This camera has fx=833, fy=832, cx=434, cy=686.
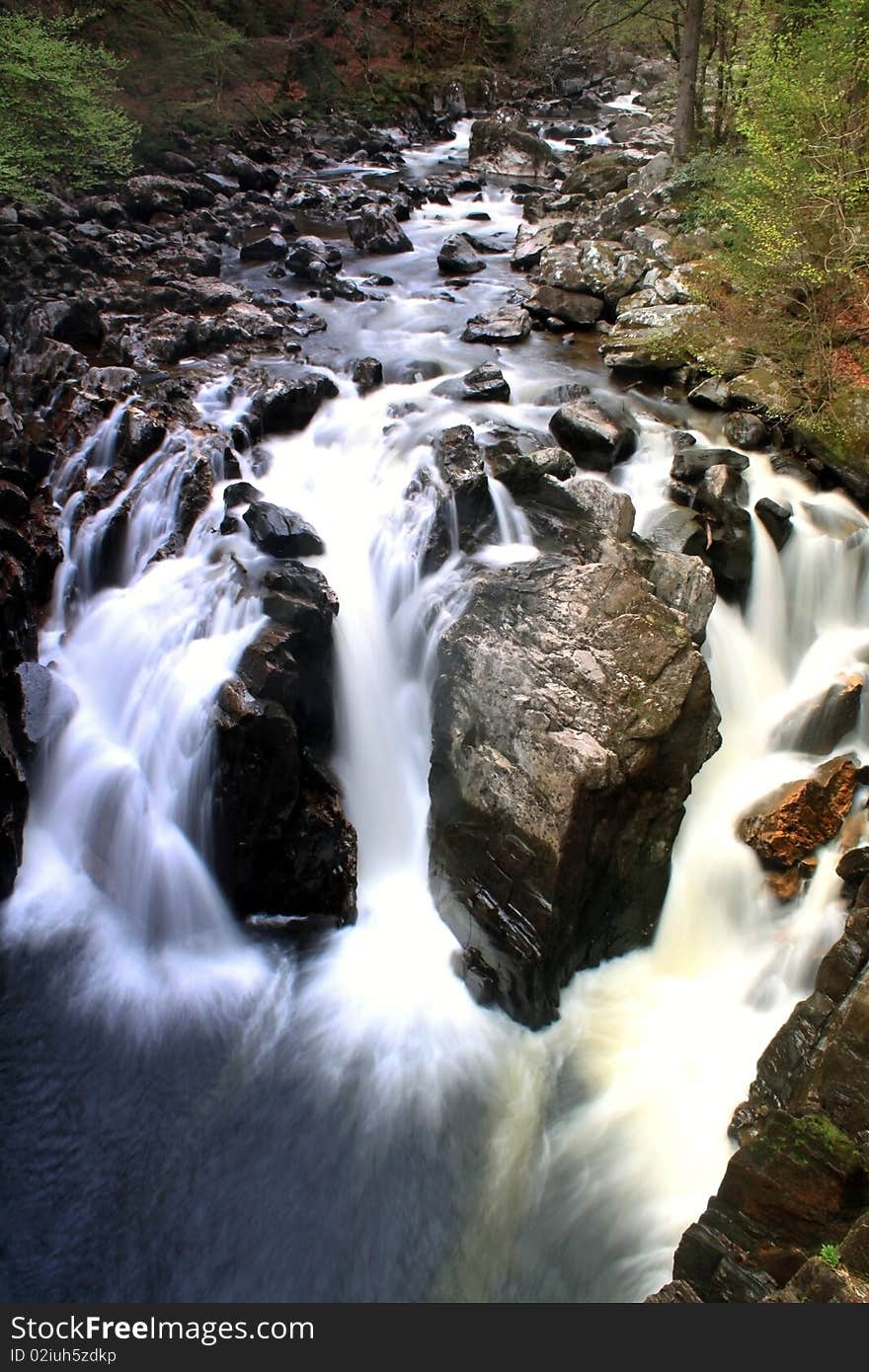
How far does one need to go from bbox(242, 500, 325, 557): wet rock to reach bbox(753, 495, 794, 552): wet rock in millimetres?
4857

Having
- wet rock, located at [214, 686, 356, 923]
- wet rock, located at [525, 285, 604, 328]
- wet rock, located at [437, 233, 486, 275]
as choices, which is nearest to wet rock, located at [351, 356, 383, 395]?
wet rock, located at [525, 285, 604, 328]

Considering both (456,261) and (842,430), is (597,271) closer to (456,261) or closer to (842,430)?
(456,261)

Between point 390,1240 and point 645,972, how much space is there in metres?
2.81

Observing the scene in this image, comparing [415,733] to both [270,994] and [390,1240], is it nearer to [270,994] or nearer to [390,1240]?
[270,994]

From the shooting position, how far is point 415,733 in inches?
313

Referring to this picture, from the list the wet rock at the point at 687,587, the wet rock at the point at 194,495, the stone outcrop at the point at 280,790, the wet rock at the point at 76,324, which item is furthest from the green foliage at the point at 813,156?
the wet rock at the point at 76,324

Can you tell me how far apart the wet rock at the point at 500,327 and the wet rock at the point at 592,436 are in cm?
385

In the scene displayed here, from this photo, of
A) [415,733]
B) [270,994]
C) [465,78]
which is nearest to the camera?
[270,994]

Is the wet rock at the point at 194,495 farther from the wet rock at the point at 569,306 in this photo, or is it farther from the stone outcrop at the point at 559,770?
the wet rock at the point at 569,306

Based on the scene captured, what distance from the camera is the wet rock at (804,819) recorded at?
23.3 ft

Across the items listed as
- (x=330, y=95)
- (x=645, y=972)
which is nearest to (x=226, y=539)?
(x=645, y=972)

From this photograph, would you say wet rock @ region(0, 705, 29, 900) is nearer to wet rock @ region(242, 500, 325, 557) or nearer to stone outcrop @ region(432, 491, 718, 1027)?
wet rock @ region(242, 500, 325, 557)

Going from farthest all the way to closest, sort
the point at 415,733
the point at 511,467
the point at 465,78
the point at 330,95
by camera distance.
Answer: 1. the point at 465,78
2. the point at 330,95
3. the point at 511,467
4. the point at 415,733

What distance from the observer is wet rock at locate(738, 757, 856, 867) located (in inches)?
280
